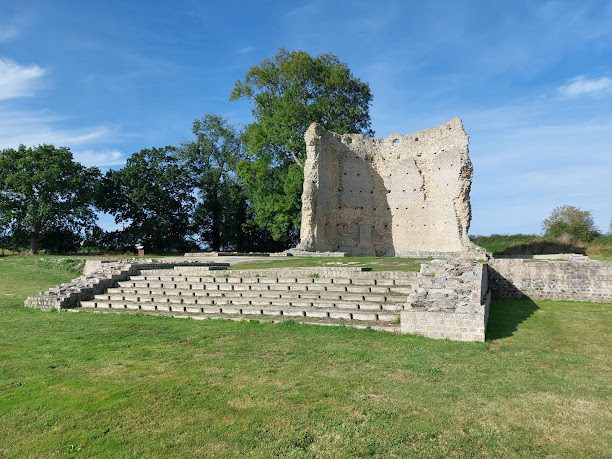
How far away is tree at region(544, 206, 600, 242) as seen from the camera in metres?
36.0

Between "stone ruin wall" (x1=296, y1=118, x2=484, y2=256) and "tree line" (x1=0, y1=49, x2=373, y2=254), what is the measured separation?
341 centimetres

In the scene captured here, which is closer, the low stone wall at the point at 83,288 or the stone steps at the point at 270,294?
the stone steps at the point at 270,294

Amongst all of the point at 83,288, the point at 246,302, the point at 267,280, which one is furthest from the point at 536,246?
the point at 83,288

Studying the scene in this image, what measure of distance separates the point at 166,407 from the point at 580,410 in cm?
447

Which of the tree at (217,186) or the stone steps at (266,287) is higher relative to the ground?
the tree at (217,186)

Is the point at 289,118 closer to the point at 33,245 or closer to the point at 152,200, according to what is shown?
the point at 152,200

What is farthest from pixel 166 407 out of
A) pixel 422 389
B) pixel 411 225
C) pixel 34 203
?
pixel 34 203

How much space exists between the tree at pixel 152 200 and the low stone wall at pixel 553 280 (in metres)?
31.4

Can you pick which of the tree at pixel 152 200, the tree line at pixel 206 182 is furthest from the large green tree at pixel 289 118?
the tree at pixel 152 200

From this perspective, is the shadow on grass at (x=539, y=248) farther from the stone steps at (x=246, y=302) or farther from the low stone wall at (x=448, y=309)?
the stone steps at (x=246, y=302)

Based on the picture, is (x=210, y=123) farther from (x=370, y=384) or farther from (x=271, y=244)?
(x=370, y=384)

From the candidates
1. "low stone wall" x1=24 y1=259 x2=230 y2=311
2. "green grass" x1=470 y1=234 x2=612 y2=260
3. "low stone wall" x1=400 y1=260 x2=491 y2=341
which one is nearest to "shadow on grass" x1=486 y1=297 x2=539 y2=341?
"low stone wall" x1=400 y1=260 x2=491 y2=341

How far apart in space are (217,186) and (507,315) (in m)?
34.6

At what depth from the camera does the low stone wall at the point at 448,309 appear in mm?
8406
